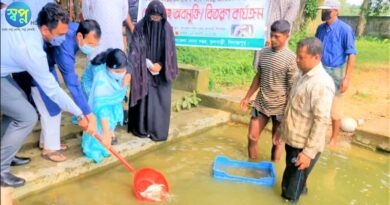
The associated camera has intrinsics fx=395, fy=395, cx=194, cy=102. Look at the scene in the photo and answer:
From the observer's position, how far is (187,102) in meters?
6.23

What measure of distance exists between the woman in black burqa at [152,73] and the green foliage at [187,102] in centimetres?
121

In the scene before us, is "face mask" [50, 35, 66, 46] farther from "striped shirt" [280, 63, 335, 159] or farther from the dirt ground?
the dirt ground

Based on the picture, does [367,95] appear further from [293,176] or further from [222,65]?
[293,176]

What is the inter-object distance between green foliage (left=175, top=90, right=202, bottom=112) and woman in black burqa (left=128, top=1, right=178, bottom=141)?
47.5 inches

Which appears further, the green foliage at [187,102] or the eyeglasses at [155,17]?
the green foliage at [187,102]

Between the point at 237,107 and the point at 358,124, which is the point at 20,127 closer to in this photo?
the point at 237,107

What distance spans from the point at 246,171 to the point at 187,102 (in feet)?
7.08

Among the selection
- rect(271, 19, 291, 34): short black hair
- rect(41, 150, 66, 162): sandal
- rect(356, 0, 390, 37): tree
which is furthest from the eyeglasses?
rect(356, 0, 390, 37): tree

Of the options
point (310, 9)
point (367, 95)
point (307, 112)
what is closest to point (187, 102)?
point (307, 112)

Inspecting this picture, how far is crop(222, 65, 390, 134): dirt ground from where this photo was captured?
6.10 metres

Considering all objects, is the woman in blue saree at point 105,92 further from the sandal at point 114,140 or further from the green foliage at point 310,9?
the green foliage at point 310,9

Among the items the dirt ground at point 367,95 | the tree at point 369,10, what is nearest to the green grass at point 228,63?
the dirt ground at point 367,95

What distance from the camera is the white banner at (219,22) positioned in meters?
5.63

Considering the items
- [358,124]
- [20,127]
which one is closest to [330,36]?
[358,124]
